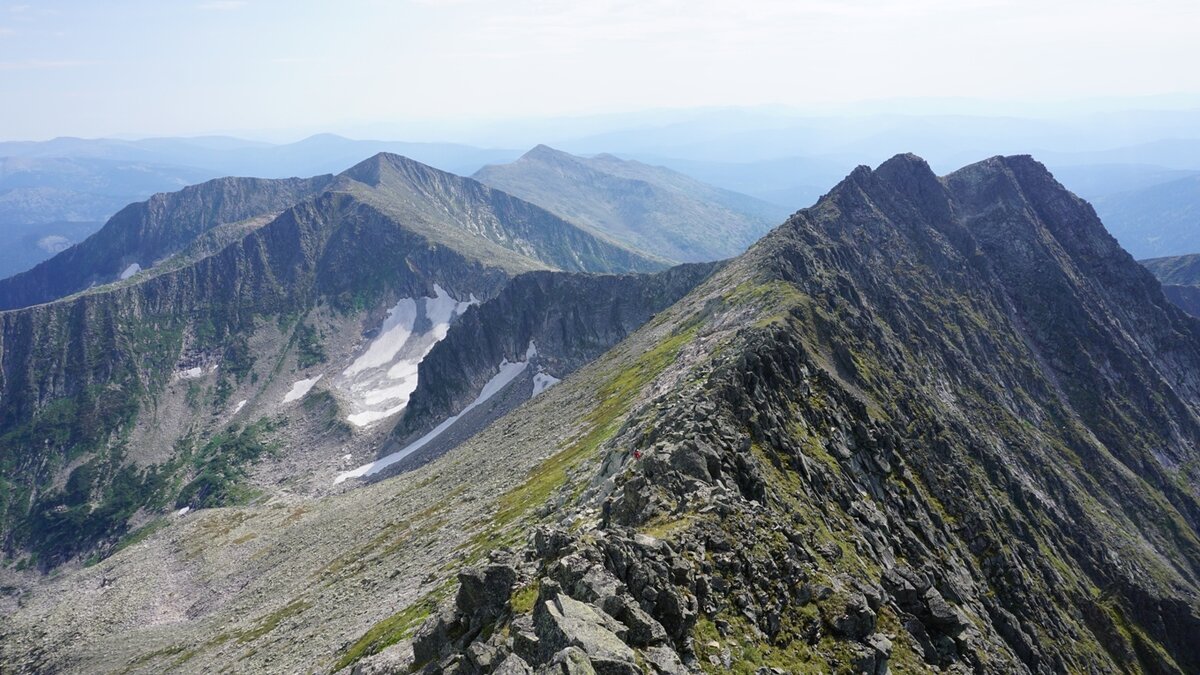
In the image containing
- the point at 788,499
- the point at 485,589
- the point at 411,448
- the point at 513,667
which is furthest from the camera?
the point at 411,448

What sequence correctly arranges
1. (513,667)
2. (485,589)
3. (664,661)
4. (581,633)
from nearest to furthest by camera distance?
(513,667), (581,633), (664,661), (485,589)

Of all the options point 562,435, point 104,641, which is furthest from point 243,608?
point 562,435

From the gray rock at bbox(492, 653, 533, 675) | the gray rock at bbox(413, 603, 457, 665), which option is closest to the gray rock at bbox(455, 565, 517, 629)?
the gray rock at bbox(413, 603, 457, 665)

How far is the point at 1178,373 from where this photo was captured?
14338 cm

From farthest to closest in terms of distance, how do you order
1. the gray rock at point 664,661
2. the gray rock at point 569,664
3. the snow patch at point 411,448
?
the snow patch at point 411,448, the gray rock at point 664,661, the gray rock at point 569,664

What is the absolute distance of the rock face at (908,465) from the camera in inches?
1117

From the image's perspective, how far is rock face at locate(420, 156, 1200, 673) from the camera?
2838 centimetres

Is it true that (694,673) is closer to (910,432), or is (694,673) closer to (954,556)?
(954,556)

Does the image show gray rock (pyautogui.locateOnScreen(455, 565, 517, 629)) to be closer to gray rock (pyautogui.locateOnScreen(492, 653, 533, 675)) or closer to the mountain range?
the mountain range

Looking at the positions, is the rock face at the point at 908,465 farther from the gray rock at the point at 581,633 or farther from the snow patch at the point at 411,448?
the snow patch at the point at 411,448

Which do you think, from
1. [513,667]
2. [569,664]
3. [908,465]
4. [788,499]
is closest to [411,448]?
[908,465]

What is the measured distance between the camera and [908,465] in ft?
210

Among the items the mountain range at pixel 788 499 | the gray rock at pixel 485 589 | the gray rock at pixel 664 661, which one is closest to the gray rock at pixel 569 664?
the mountain range at pixel 788 499

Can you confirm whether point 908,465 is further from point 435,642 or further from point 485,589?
point 435,642
